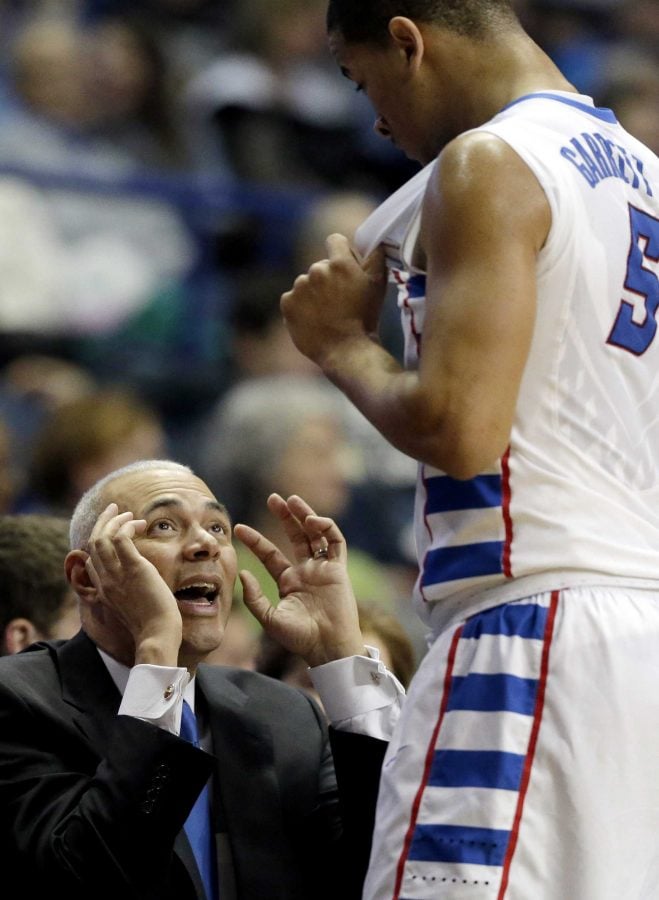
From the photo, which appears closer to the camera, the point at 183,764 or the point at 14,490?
the point at 183,764

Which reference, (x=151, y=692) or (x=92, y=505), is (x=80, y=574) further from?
(x=151, y=692)

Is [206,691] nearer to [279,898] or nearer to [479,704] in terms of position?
[279,898]

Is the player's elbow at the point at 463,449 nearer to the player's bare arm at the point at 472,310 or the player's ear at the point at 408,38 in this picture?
the player's bare arm at the point at 472,310

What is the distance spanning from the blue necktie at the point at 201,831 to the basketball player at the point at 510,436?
31.2 inches

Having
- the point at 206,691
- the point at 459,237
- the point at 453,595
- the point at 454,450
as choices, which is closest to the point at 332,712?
the point at 206,691

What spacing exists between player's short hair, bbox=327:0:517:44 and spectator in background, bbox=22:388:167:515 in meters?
3.26

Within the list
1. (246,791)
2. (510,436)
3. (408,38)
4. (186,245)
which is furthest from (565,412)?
(186,245)

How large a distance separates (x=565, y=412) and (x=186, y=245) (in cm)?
560

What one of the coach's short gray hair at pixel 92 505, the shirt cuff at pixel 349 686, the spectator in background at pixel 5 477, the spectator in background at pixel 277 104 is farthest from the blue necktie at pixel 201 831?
the spectator in background at pixel 277 104

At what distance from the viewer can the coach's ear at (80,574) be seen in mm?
3568

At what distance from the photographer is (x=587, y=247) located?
2.71 m

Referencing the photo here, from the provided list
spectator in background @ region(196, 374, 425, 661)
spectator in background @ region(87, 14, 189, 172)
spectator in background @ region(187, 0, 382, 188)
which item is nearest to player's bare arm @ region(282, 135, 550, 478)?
spectator in background @ region(196, 374, 425, 661)

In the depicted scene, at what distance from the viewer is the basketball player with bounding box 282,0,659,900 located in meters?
2.59

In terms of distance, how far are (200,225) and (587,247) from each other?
18.5 feet
